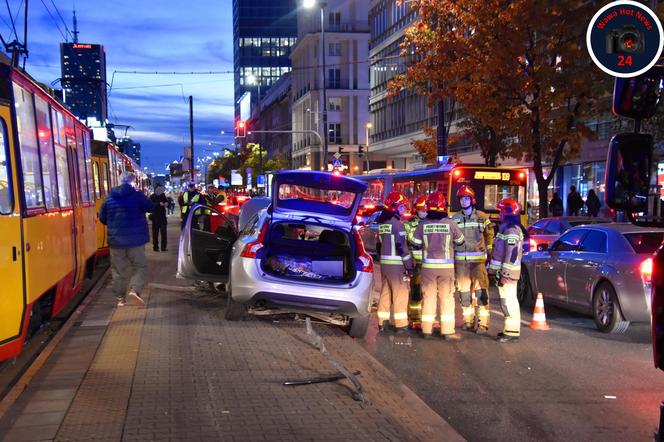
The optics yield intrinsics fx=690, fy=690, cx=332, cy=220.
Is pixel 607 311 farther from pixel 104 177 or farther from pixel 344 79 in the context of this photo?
pixel 344 79

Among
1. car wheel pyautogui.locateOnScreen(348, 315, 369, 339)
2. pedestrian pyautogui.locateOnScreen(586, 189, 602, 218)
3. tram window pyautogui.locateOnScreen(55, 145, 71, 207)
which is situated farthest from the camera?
pedestrian pyautogui.locateOnScreen(586, 189, 602, 218)

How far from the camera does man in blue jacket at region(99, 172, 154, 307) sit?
374 inches

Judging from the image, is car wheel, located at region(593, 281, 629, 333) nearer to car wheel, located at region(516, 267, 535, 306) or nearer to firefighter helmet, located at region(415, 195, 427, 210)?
car wheel, located at region(516, 267, 535, 306)

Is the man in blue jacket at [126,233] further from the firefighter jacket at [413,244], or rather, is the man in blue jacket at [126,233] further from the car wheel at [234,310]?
the firefighter jacket at [413,244]

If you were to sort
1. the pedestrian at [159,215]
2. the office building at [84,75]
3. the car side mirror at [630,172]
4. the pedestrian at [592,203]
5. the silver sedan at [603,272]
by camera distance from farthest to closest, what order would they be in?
the office building at [84,75] < the pedestrian at [592,203] < the pedestrian at [159,215] < the silver sedan at [603,272] < the car side mirror at [630,172]

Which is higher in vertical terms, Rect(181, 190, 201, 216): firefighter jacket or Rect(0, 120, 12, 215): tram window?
Rect(0, 120, 12, 215): tram window

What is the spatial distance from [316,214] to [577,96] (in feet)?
44.1

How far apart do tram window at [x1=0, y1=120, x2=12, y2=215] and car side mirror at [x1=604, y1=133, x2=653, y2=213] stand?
4.67m

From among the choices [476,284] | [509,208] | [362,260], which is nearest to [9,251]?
[362,260]

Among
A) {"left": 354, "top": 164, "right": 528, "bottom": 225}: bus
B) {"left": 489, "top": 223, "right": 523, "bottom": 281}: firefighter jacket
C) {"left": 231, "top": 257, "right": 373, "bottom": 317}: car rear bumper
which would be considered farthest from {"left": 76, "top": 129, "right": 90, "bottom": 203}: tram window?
{"left": 354, "top": 164, "right": 528, "bottom": 225}: bus

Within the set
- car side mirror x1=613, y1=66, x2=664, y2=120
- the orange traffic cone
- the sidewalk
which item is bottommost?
the orange traffic cone

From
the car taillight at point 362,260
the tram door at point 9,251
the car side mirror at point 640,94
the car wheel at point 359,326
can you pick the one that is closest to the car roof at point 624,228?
the car taillight at point 362,260

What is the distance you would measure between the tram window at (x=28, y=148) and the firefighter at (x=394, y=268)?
166 inches

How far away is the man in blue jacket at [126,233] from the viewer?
951 centimetres
